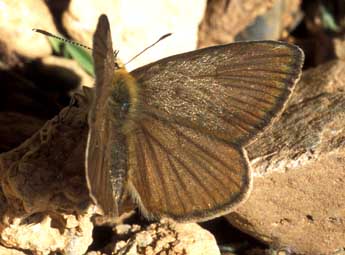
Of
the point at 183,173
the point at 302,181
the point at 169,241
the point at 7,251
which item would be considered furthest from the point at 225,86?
the point at 7,251

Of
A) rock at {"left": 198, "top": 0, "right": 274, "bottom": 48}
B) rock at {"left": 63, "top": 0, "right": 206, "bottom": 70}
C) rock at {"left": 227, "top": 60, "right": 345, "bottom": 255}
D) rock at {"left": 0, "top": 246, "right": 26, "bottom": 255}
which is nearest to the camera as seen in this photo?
rock at {"left": 227, "top": 60, "right": 345, "bottom": 255}

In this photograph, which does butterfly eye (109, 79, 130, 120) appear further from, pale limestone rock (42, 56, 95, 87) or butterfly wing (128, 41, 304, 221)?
pale limestone rock (42, 56, 95, 87)

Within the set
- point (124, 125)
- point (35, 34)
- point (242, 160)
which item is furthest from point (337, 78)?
point (35, 34)

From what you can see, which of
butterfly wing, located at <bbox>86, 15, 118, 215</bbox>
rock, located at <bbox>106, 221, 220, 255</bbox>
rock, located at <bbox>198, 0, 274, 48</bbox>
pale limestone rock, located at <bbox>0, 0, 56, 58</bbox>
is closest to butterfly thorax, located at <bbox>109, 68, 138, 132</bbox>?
butterfly wing, located at <bbox>86, 15, 118, 215</bbox>

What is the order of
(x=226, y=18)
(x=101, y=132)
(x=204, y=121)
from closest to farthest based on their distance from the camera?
(x=101, y=132) → (x=204, y=121) → (x=226, y=18)

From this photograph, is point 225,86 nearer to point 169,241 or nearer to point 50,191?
point 169,241

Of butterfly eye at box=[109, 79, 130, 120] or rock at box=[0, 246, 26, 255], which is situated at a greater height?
butterfly eye at box=[109, 79, 130, 120]

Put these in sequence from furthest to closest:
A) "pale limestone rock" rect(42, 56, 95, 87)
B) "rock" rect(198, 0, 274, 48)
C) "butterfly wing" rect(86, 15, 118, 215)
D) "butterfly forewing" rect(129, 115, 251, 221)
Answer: "rock" rect(198, 0, 274, 48)
"pale limestone rock" rect(42, 56, 95, 87)
"butterfly forewing" rect(129, 115, 251, 221)
"butterfly wing" rect(86, 15, 118, 215)
